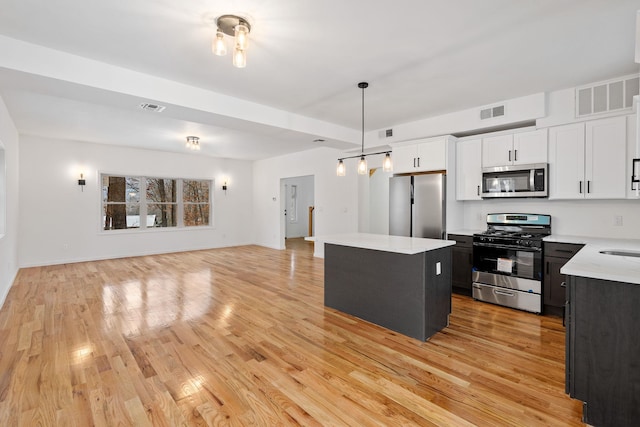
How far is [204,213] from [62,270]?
12.1ft

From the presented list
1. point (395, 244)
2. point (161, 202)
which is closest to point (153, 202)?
point (161, 202)

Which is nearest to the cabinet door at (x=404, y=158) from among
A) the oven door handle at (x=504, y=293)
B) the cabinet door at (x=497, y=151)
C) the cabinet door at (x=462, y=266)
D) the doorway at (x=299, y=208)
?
the cabinet door at (x=497, y=151)

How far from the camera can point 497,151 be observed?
4.39 metres

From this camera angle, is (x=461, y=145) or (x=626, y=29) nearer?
(x=626, y=29)

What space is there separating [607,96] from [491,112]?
3.88 ft

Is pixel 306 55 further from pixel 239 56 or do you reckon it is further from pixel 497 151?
pixel 497 151

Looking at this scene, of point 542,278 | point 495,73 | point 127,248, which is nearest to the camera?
point 495,73

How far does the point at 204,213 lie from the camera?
9.20 metres

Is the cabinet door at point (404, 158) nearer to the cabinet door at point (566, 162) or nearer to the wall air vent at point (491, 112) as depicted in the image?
the wall air vent at point (491, 112)

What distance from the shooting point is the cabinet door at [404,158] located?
201 inches

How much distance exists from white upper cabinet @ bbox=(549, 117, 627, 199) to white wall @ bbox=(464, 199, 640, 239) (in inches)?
13.8

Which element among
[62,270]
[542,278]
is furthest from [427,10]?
[62,270]

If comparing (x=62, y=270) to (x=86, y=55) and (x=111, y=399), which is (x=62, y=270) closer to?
(x=86, y=55)

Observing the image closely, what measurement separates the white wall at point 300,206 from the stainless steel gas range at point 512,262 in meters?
8.08
